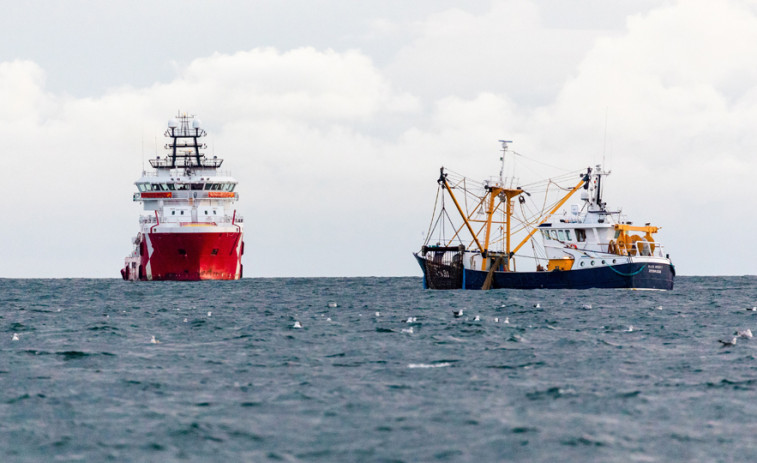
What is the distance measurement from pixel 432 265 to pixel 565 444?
66098 millimetres

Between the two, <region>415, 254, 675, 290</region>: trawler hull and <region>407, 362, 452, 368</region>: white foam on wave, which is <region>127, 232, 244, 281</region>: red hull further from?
<region>407, 362, 452, 368</region>: white foam on wave

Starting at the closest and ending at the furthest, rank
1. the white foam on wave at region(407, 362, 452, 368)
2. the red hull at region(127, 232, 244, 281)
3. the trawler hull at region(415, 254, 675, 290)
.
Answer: the white foam on wave at region(407, 362, 452, 368), the trawler hull at region(415, 254, 675, 290), the red hull at region(127, 232, 244, 281)

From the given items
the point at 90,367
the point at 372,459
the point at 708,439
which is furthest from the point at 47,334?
the point at 708,439

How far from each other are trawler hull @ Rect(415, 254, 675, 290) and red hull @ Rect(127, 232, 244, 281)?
32683 mm

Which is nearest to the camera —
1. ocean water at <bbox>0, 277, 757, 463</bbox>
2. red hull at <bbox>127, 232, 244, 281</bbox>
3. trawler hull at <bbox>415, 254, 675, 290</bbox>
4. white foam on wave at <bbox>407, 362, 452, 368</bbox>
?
ocean water at <bbox>0, 277, 757, 463</bbox>

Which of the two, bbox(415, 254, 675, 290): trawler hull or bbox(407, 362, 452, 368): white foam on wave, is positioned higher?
bbox(415, 254, 675, 290): trawler hull

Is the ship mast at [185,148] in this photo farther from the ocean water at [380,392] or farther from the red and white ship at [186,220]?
the ocean water at [380,392]

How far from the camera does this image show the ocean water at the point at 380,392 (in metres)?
16.9

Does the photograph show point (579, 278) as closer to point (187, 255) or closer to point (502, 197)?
point (502, 197)

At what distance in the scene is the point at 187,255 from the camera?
102 m

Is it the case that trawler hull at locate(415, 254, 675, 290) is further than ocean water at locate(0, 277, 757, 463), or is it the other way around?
trawler hull at locate(415, 254, 675, 290)

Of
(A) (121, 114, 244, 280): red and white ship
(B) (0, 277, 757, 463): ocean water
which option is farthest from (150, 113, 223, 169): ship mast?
(B) (0, 277, 757, 463): ocean water

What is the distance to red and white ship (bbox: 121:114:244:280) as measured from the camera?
102188 mm

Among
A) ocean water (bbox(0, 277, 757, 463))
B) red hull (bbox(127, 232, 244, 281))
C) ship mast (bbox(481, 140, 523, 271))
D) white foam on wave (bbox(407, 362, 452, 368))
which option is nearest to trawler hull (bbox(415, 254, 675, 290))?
ship mast (bbox(481, 140, 523, 271))
